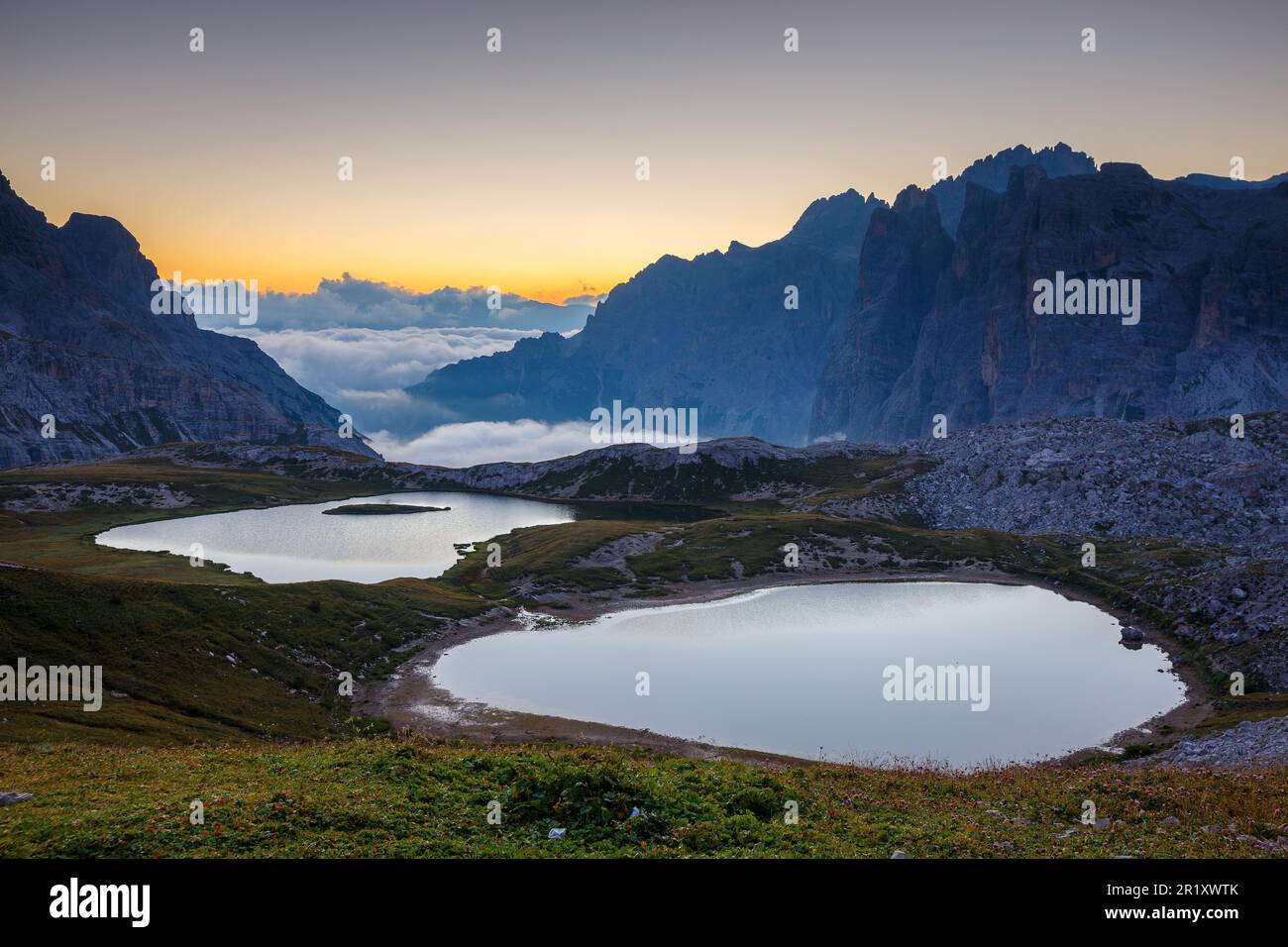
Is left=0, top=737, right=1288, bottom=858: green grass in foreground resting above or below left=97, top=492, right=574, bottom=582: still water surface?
above

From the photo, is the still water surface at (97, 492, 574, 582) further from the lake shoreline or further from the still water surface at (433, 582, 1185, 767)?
the still water surface at (433, 582, 1185, 767)

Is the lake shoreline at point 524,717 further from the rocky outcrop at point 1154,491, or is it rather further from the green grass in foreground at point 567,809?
the rocky outcrop at point 1154,491

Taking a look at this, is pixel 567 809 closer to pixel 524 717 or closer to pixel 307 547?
pixel 524 717

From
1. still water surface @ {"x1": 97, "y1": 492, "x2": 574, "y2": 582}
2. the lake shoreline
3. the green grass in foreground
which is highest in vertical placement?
the green grass in foreground

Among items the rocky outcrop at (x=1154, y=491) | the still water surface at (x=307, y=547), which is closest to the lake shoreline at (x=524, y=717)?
the still water surface at (x=307, y=547)

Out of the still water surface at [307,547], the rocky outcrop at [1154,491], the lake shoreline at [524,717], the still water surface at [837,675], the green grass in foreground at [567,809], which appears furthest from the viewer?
the rocky outcrop at [1154,491]

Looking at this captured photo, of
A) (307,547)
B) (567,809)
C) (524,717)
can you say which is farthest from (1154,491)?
(307,547)

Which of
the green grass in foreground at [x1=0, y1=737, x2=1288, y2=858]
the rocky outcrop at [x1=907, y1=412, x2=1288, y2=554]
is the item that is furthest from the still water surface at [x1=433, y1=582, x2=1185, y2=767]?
the rocky outcrop at [x1=907, y1=412, x2=1288, y2=554]

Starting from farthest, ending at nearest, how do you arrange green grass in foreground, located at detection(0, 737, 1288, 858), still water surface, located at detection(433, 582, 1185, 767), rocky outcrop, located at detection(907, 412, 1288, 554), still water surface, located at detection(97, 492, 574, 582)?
rocky outcrop, located at detection(907, 412, 1288, 554)
still water surface, located at detection(97, 492, 574, 582)
still water surface, located at detection(433, 582, 1185, 767)
green grass in foreground, located at detection(0, 737, 1288, 858)
